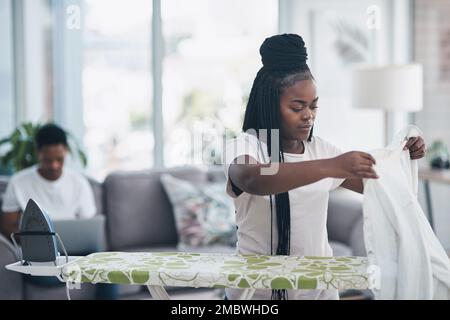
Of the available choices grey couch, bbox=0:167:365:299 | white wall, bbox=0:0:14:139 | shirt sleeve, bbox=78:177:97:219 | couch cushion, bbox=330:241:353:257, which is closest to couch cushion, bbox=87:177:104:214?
grey couch, bbox=0:167:365:299

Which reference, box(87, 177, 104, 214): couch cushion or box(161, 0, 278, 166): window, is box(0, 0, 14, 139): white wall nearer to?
box(161, 0, 278, 166): window

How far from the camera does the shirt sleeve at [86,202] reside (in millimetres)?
3268

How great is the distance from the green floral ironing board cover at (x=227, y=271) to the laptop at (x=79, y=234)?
119cm

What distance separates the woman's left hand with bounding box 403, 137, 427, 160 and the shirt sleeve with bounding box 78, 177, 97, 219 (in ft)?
6.65

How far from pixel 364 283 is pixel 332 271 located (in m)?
0.06

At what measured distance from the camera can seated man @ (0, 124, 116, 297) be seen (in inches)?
124

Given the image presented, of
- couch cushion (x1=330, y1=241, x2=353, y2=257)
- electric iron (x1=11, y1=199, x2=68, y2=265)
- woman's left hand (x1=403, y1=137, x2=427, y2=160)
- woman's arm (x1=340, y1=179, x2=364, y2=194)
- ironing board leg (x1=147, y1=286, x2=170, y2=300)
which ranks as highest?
woman's left hand (x1=403, y1=137, x2=427, y2=160)

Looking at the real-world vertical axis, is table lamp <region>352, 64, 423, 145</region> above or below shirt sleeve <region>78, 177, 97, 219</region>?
above

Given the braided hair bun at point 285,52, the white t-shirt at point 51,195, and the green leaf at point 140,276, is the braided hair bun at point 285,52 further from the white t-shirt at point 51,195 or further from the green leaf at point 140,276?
the white t-shirt at point 51,195

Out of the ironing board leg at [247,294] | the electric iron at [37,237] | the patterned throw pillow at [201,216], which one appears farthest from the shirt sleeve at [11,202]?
the ironing board leg at [247,294]

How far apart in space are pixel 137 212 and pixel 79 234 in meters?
0.88

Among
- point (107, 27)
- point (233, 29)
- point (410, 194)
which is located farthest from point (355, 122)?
point (410, 194)

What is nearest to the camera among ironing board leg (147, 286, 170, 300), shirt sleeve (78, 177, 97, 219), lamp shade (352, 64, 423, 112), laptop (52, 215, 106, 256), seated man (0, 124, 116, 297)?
ironing board leg (147, 286, 170, 300)
